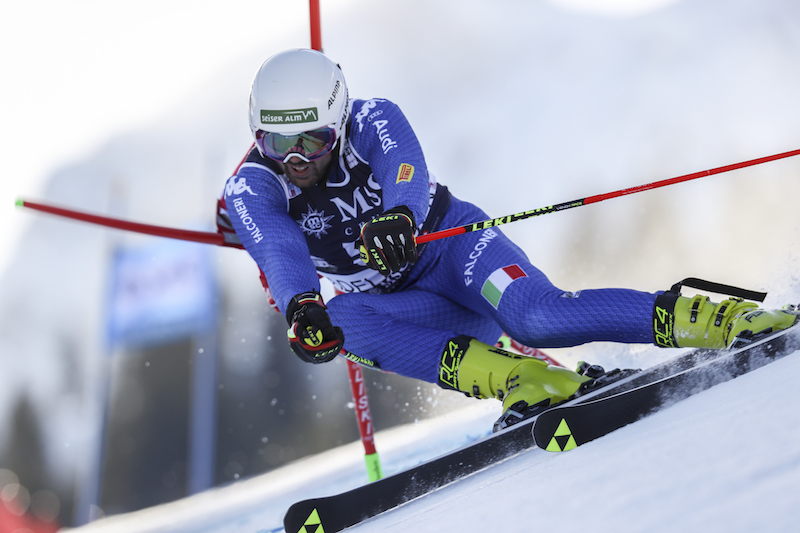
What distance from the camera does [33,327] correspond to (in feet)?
55.9

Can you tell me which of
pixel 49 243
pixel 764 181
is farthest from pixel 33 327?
pixel 764 181

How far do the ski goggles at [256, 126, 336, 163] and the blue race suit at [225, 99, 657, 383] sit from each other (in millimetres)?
155

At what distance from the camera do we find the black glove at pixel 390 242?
2.01m

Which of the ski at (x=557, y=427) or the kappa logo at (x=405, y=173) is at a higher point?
the kappa logo at (x=405, y=173)

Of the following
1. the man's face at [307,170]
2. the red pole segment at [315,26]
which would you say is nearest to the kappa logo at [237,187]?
the man's face at [307,170]

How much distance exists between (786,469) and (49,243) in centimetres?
1866

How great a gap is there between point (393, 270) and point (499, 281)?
1.61 feet

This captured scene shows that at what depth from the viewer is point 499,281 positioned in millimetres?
2381

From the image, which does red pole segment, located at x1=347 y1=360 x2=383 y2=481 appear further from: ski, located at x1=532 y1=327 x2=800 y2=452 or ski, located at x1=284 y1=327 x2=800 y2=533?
ski, located at x1=532 y1=327 x2=800 y2=452

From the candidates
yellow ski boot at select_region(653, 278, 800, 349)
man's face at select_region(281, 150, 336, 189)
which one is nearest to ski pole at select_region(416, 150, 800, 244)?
yellow ski boot at select_region(653, 278, 800, 349)

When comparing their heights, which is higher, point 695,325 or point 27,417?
point 27,417

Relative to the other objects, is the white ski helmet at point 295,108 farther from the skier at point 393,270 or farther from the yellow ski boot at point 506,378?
the yellow ski boot at point 506,378

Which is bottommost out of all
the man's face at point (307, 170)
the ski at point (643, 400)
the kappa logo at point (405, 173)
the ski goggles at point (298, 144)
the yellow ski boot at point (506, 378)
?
the ski at point (643, 400)

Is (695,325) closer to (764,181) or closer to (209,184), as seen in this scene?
(764,181)
